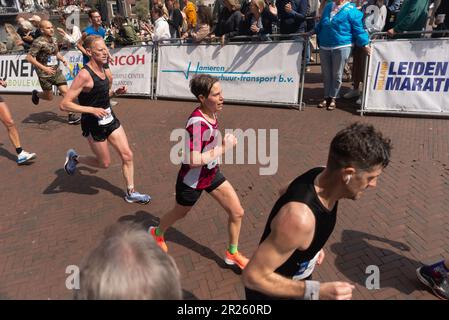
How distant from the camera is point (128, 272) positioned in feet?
3.81

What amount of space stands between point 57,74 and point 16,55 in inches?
165

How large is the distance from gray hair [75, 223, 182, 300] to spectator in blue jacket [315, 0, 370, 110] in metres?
6.55

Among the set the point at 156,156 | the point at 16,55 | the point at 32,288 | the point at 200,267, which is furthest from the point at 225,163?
the point at 16,55

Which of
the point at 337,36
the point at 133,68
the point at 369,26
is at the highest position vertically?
the point at 369,26

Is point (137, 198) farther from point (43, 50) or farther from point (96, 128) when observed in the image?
point (43, 50)

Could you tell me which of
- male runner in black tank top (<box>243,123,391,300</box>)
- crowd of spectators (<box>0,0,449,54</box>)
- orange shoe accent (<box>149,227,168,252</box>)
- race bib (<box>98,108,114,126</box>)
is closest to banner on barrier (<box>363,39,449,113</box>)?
crowd of spectators (<box>0,0,449,54</box>)

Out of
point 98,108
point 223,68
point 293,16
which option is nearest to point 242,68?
point 223,68

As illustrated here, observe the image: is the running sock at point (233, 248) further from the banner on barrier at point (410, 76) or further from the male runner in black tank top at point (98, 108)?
the banner on barrier at point (410, 76)

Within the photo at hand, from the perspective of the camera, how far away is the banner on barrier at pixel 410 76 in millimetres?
6246

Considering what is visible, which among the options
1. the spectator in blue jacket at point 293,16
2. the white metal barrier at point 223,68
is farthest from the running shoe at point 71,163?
the spectator in blue jacket at point 293,16

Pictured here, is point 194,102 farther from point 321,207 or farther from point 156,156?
point 321,207

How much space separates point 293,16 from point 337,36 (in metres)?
1.60

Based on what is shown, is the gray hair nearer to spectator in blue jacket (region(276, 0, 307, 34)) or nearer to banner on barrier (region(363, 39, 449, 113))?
banner on barrier (region(363, 39, 449, 113))

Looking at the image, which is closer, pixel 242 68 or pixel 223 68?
pixel 242 68
